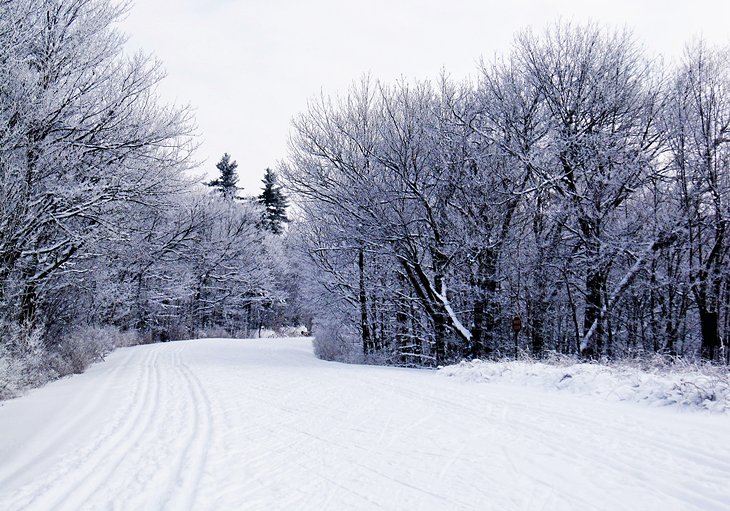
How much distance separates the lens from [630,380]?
698 cm

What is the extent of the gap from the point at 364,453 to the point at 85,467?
273cm

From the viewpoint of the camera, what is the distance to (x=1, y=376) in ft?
26.1

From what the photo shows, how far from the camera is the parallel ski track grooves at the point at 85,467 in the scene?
11.5ft

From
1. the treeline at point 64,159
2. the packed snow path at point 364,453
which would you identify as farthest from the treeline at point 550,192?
the packed snow path at point 364,453

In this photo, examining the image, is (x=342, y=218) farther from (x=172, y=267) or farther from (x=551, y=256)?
(x=172, y=267)

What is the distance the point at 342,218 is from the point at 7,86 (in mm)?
9719

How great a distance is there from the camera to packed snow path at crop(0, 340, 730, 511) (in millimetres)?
3479

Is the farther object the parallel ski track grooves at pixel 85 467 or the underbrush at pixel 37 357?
the underbrush at pixel 37 357

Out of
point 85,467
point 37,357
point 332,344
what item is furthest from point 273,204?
point 85,467

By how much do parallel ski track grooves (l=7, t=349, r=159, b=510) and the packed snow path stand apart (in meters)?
0.02

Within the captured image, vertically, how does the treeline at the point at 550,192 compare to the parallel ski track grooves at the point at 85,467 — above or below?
above

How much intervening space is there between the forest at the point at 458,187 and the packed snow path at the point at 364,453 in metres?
4.43

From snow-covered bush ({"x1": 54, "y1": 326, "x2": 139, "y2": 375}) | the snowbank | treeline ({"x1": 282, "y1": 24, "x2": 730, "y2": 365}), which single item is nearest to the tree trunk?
treeline ({"x1": 282, "y1": 24, "x2": 730, "y2": 365})

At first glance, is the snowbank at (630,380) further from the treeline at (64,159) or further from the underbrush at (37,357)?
the treeline at (64,159)
